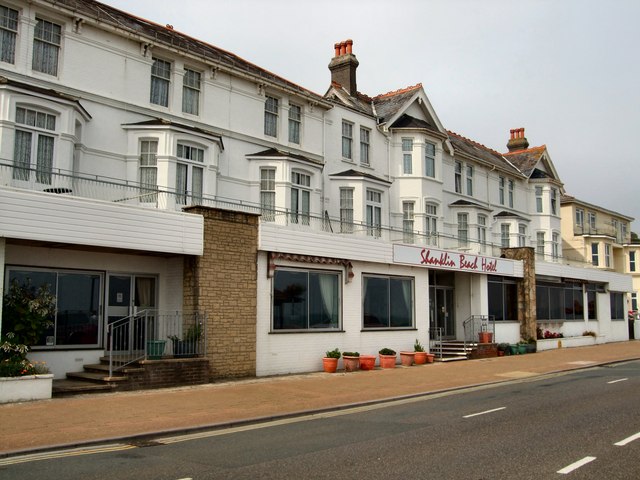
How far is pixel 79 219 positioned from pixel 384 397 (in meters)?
8.11

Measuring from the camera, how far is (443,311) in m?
28.4

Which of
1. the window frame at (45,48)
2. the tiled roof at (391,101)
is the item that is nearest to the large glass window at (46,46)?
the window frame at (45,48)

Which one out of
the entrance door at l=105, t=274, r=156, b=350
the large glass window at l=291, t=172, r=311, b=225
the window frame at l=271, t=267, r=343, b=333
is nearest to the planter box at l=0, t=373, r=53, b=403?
the entrance door at l=105, t=274, r=156, b=350

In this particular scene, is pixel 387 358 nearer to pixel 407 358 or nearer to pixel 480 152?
pixel 407 358

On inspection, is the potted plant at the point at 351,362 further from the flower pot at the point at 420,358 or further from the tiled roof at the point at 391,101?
the tiled roof at the point at 391,101

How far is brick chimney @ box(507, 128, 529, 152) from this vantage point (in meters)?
43.5

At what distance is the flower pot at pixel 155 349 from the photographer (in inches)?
624

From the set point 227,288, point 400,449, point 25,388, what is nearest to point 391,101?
point 227,288

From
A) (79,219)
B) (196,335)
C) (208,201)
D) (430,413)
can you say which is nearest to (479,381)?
(430,413)

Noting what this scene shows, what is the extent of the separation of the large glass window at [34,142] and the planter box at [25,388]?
5.31m

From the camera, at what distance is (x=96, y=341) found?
16531 mm

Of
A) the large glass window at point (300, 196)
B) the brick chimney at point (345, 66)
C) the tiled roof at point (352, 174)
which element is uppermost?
the brick chimney at point (345, 66)

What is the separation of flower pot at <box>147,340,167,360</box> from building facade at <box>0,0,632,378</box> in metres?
1.43

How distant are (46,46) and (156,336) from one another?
27.8ft
